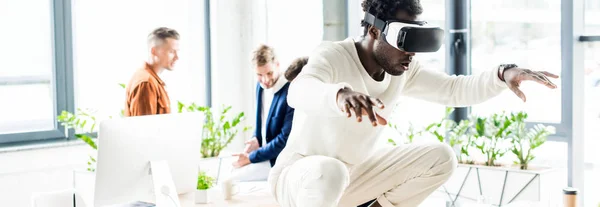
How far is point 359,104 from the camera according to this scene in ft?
7.06

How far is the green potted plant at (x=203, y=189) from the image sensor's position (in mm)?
3191

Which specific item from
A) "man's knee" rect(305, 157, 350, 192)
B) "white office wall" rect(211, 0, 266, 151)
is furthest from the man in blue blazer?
"man's knee" rect(305, 157, 350, 192)

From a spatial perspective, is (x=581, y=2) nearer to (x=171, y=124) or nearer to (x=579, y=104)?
(x=579, y=104)

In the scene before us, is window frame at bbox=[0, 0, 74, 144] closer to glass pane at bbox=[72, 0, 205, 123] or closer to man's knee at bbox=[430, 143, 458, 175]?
glass pane at bbox=[72, 0, 205, 123]

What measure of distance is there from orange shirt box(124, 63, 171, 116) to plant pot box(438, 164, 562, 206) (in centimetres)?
166

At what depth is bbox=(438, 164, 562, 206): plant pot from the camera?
4.07 meters

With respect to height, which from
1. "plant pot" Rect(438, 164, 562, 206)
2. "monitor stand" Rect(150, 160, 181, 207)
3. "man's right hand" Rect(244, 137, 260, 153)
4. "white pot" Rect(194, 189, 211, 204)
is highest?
"monitor stand" Rect(150, 160, 181, 207)

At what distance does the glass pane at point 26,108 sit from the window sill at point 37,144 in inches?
3.6

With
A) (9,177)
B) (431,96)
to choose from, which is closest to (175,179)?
(431,96)

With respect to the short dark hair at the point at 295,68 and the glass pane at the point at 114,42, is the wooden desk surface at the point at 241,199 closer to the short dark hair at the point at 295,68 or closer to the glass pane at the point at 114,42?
the short dark hair at the point at 295,68

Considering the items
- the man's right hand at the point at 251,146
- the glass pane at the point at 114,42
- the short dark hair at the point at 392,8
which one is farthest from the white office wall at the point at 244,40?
the short dark hair at the point at 392,8

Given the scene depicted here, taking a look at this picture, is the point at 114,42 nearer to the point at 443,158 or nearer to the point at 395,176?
the point at 395,176

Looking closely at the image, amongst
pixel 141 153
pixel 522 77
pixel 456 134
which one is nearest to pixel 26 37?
pixel 141 153

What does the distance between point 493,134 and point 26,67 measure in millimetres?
2899
